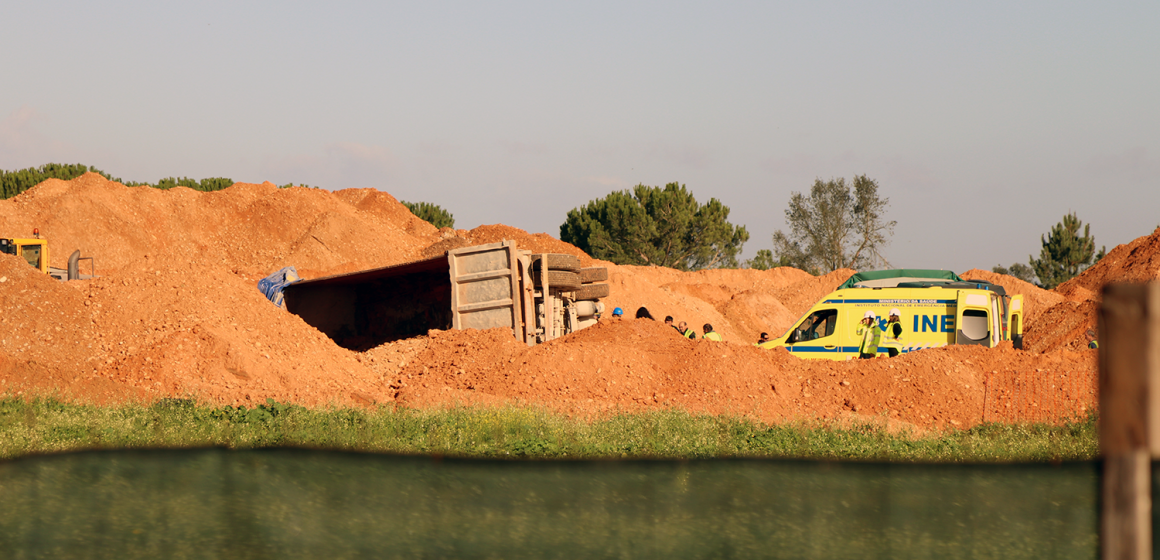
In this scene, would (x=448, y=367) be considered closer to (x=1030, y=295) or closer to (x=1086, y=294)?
(x=1030, y=295)

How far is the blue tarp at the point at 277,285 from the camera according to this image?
21109 millimetres

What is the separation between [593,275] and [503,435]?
11619 millimetres

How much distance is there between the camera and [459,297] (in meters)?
16.2

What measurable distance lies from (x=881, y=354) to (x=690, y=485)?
20.7 ft

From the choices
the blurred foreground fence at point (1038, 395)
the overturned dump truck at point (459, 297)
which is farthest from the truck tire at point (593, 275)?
the blurred foreground fence at point (1038, 395)

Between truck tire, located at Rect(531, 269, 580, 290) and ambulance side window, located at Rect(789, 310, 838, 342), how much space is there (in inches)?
200

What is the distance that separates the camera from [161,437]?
32.0 ft

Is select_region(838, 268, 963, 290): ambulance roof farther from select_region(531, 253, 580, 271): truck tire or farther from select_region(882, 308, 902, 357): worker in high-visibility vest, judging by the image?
select_region(531, 253, 580, 271): truck tire

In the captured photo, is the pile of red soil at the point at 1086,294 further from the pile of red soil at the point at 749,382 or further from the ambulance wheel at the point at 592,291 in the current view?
the ambulance wheel at the point at 592,291

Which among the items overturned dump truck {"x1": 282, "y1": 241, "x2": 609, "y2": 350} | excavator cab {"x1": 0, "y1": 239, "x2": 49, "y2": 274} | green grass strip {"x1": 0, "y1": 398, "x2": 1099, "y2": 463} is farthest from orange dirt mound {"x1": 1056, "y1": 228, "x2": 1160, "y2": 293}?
excavator cab {"x1": 0, "y1": 239, "x2": 49, "y2": 274}

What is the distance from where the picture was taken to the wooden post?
9.00 ft

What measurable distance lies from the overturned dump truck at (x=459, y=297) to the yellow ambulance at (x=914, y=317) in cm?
476

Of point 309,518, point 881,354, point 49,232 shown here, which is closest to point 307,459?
point 309,518

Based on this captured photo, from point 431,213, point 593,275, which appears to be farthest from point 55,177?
point 593,275
